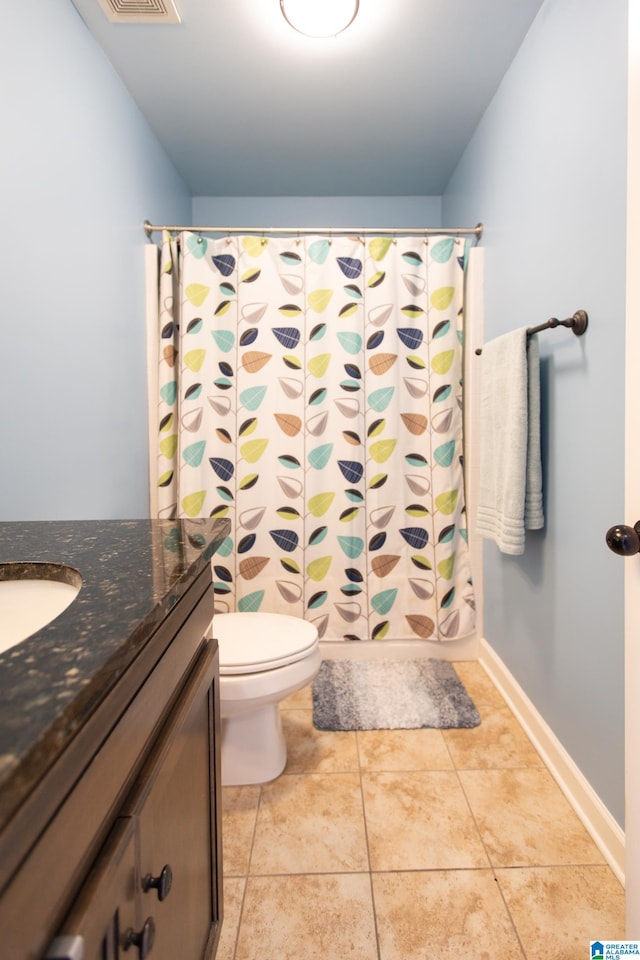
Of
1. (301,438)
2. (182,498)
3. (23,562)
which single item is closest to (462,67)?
(301,438)

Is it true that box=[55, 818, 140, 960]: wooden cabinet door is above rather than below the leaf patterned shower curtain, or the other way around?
below

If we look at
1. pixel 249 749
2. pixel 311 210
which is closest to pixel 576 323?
pixel 249 749

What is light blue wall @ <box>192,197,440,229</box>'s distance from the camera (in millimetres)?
2656

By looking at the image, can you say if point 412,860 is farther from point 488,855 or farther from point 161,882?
point 161,882

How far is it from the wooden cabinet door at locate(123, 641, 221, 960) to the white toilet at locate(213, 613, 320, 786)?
0.49 metres

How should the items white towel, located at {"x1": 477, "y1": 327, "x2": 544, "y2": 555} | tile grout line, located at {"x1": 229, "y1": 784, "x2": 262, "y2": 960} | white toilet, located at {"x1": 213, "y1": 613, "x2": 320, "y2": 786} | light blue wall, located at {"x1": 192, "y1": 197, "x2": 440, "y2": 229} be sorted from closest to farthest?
tile grout line, located at {"x1": 229, "y1": 784, "x2": 262, "y2": 960}
white toilet, located at {"x1": 213, "y1": 613, "x2": 320, "y2": 786}
white towel, located at {"x1": 477, "y1": 327, "x2": 544, "y2": 555}
light blue wall, located at {"x1": 192, "y1": 197, "x2": 440, "y2": 229}

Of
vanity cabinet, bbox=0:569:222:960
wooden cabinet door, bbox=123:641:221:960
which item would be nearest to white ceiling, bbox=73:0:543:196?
vanity cabinet, bbox=0:569:222:960

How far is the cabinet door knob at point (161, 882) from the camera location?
52 centimetres

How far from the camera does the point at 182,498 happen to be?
6.70ft

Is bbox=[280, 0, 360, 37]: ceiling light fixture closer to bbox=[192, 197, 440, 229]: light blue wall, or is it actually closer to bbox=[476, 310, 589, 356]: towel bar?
bbox=[476, 310, 589, 356]: towel bar

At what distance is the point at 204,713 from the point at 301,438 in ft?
4.54

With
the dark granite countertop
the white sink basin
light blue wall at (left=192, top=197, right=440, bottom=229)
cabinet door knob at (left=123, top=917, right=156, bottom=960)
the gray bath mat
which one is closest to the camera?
the dark granite countertop

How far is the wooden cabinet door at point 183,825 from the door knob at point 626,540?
686mm

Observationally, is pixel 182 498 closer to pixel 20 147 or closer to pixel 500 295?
pixel 20 147
